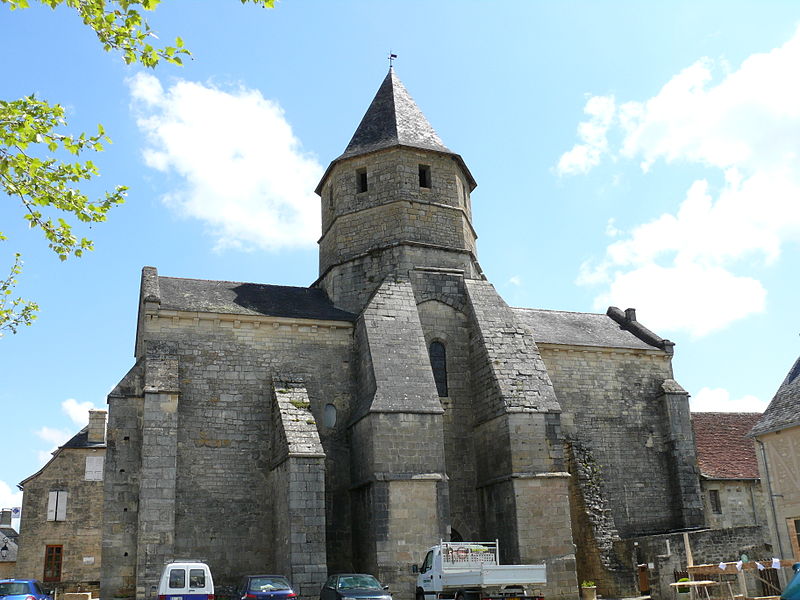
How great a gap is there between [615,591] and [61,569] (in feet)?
66.4

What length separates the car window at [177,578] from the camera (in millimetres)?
14250

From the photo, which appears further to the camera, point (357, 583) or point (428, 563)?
point (428, 563)

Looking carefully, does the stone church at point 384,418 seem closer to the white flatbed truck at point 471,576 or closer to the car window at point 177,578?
the white flatbed truck at point 471,576

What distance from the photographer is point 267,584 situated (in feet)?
46.5

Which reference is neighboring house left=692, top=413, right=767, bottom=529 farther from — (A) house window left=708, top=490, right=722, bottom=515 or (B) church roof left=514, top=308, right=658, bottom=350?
(B) church roof left=514, top=308, right=658, bottom=350

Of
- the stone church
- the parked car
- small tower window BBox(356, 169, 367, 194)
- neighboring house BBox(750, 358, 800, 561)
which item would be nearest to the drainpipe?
neighboring house BBox(750, 358, 800, 561)

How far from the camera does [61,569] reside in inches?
1091

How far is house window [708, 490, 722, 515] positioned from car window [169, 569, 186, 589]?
18.1 m

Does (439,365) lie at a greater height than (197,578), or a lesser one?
greater

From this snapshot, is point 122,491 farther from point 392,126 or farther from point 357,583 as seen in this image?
point 392,126

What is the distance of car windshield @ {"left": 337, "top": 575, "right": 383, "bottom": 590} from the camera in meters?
14.4

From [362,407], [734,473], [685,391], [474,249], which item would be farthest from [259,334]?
[734,473]

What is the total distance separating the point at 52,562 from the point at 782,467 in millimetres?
25140

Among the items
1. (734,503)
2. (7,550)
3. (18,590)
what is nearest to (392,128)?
(18,590)
